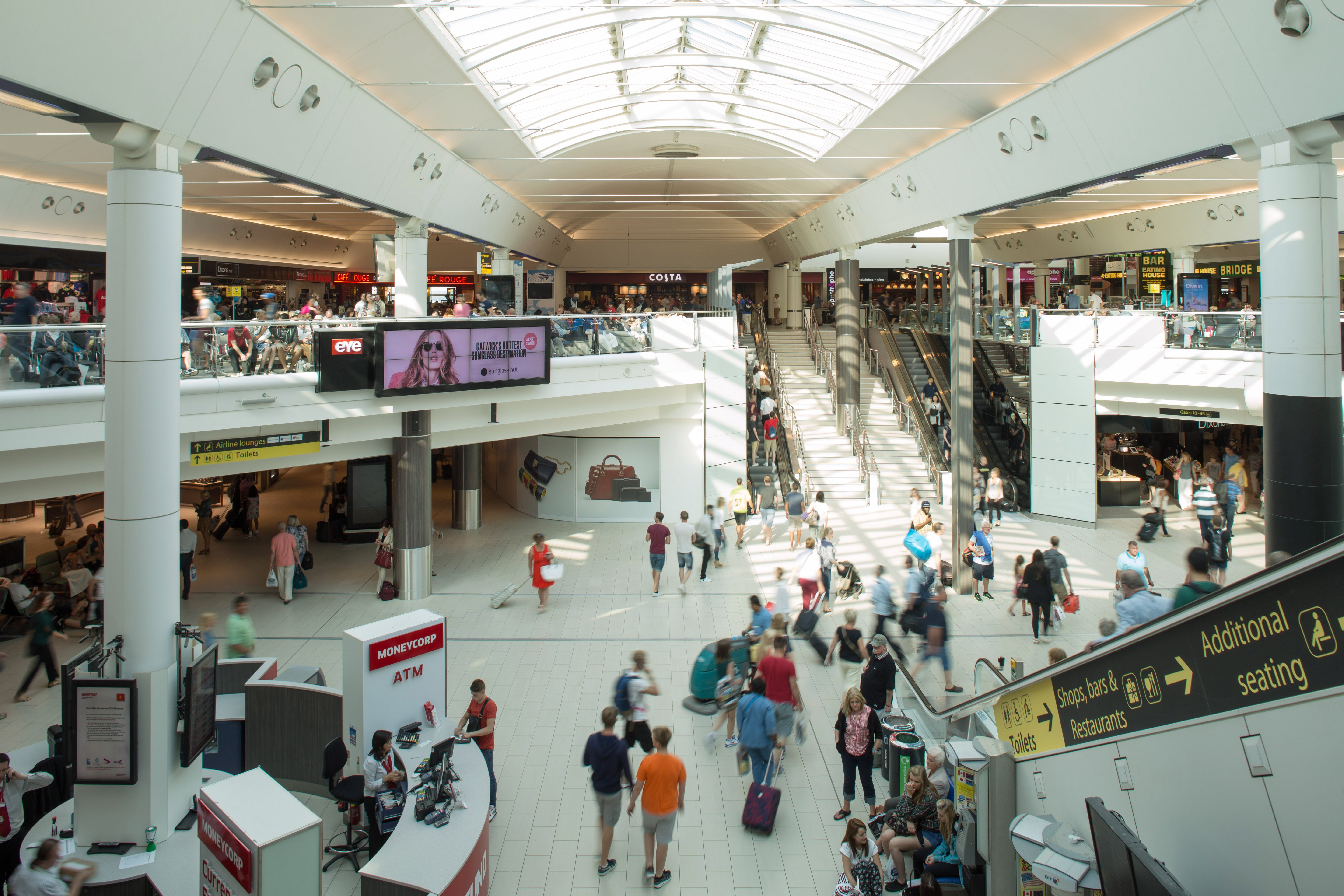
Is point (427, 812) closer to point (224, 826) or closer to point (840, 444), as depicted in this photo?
point (224, 826)

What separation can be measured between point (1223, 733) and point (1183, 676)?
382 millimetres

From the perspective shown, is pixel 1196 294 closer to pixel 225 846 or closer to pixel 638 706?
pixel 638 706

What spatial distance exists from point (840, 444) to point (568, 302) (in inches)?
502

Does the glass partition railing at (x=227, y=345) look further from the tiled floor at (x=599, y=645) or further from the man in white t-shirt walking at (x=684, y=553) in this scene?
the tiled floor at (x=599, y=645)

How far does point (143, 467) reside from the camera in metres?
7.29

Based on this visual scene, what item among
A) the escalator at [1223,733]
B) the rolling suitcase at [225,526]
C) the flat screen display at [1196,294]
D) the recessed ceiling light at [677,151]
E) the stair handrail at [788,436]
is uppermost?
the recessed ceiling light at [677,151]

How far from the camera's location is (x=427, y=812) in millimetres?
5953

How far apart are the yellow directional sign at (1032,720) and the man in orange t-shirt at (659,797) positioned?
2.47 m

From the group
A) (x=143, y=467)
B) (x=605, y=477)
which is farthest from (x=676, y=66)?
(x=143, y=467)

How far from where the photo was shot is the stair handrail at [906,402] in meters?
20.1

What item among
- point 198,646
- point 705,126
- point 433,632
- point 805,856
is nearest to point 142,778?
point 198,646

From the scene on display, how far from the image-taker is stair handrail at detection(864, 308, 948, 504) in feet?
66.0

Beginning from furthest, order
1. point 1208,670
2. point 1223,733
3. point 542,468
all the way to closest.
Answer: point 542,468, point 1208,670, point 1223,733

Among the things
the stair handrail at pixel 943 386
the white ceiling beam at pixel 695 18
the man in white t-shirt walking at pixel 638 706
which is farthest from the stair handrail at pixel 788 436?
the man in white t-shirt walking at pixel 638 706
